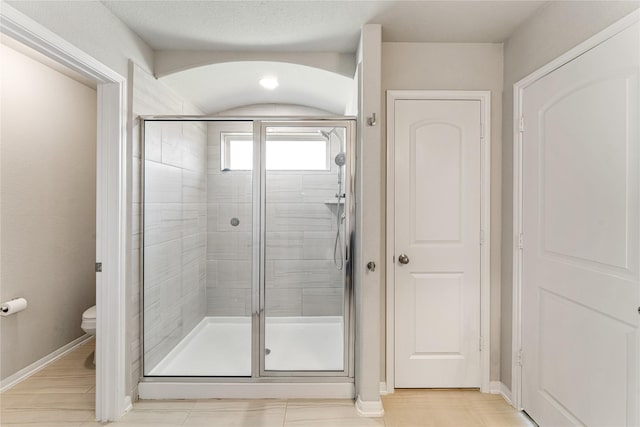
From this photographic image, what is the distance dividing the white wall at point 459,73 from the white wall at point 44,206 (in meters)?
2.74

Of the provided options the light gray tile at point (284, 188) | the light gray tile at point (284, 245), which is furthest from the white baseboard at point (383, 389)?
the light gray tile at point (284, 188)

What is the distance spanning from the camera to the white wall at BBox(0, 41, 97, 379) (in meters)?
2.46

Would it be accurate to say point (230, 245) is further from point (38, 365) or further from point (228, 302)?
point (38, 365)

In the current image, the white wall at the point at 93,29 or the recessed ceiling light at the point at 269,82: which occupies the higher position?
the recessed ceiling light at the point at 269,82

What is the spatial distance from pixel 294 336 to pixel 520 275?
1.55 metres

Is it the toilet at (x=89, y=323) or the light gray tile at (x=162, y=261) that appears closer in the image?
the light gray tile at (x=162, y=261)

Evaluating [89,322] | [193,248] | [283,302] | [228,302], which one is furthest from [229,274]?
[89,322]

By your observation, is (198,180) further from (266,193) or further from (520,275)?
(520,275)

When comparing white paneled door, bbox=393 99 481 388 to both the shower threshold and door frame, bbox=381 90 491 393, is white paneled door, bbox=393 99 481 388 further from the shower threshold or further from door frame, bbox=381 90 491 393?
the shower threshold

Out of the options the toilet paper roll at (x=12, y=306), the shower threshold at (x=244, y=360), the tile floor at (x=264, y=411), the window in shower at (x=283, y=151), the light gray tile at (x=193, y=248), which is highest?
the window in shower at (x=283, y=151)

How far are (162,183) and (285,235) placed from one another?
37.3 inches

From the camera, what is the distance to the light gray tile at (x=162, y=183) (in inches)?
90.0

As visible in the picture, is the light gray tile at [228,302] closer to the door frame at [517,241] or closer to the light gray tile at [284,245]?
the light gray tile at [284,245]

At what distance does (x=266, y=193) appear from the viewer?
229cm
